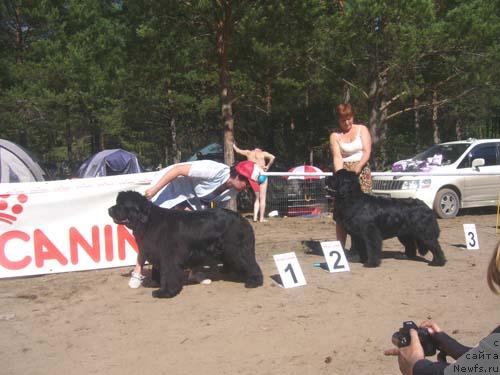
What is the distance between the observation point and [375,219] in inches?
243

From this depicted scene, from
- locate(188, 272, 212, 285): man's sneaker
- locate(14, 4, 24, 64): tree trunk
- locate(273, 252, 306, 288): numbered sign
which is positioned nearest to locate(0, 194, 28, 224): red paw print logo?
locate(188, 272, 212, 285): man's sneaker

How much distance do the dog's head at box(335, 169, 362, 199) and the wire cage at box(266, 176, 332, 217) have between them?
17.0ft

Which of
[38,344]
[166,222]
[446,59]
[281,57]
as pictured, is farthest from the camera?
[446,59]

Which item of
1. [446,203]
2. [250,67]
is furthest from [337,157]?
[250,67]

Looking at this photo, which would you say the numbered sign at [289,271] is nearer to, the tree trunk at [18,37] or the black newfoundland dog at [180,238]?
the black newfoundland dog at [180,238]

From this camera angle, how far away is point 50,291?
575 cm

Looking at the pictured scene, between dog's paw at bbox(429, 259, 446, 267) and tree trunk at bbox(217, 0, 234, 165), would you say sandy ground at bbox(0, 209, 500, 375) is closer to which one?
dog's paw at bbox(429, 259, 446, 267)

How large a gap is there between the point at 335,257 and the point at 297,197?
5.69 meters

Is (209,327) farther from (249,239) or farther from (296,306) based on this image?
(249,239)

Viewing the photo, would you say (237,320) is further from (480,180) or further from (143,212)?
(480,180)

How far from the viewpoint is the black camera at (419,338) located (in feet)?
6.50

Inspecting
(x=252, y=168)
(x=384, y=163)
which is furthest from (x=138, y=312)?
(x=384, y=163)

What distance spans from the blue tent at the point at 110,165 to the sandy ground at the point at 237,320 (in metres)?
8.62

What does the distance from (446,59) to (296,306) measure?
1208 cm
